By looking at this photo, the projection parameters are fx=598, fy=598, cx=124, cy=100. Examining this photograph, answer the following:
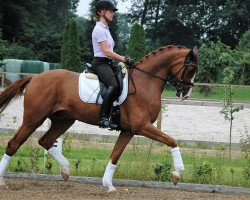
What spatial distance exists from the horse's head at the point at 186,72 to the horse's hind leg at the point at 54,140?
1.99 metres

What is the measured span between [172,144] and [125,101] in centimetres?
102

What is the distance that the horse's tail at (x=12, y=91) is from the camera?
392 inches

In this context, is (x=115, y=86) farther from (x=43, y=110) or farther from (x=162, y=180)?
(x=162, y=180)

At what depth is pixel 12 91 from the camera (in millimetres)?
10023

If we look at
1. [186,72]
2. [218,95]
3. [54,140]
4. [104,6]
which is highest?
[104,6]

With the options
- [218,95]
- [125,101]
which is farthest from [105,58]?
[218,95]

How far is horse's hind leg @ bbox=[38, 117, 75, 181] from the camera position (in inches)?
375

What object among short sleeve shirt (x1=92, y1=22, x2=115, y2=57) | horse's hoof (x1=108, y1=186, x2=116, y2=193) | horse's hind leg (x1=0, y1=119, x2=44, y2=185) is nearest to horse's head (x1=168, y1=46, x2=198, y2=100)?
short sleeve shirt (x1=92, y1=22, x2=115, y2=57)

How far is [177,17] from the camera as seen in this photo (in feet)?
229

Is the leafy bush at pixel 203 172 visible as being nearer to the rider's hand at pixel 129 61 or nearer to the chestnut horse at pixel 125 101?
the chestnut horse at pixel 125 101

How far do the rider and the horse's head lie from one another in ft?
2.48

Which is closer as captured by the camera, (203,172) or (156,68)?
(156,68)

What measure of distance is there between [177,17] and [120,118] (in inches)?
2429

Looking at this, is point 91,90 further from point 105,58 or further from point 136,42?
point 136,42
